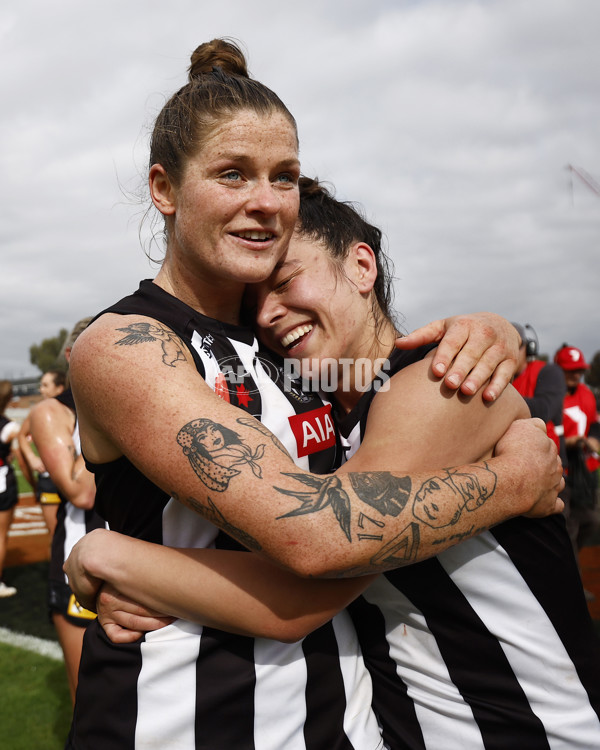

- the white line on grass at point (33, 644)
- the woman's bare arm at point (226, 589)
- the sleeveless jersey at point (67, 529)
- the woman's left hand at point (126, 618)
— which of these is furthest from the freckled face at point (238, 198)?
the white line on grass at point (33, 644)

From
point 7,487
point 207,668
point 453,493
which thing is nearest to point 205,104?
point 453,493

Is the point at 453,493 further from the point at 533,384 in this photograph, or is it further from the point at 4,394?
the point at 4,394

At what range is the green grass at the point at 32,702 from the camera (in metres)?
4.36

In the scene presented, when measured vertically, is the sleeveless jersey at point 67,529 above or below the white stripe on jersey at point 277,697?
below

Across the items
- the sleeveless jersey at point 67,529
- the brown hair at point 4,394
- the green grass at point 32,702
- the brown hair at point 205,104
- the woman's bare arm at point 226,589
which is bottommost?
the green grass at point 32,702

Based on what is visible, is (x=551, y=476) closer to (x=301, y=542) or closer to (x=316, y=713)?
(x=301, y=542)

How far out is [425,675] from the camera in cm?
189

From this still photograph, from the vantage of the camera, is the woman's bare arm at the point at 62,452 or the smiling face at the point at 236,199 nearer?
the smiling face at the point at 236,199

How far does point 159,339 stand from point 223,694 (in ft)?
3.21

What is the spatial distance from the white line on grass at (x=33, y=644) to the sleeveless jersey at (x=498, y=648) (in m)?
4.81

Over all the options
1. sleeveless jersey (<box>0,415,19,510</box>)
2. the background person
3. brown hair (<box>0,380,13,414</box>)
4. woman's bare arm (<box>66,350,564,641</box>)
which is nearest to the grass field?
the background person

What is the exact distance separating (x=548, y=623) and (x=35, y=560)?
9.09 metres

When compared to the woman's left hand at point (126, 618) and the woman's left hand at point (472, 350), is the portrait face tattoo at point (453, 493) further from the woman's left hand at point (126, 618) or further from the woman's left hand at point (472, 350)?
the woman's left hand at point (126, 618)

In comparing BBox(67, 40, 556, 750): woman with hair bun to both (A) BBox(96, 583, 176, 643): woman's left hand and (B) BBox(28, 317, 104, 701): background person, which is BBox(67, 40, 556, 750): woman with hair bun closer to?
(A) BBox(96, 583, 176, 643): woman's left hand
